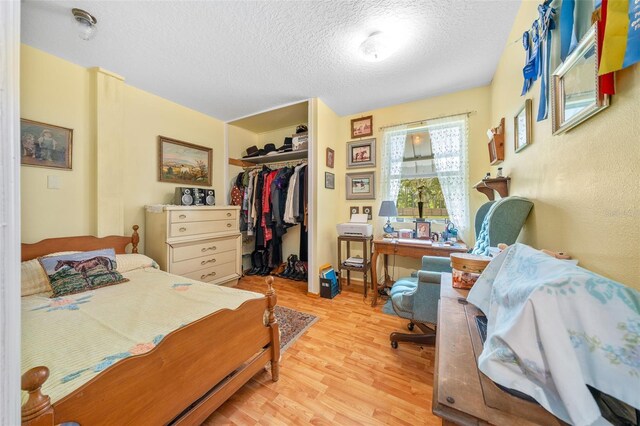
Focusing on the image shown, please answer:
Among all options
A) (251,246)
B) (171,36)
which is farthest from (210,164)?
(171,36)

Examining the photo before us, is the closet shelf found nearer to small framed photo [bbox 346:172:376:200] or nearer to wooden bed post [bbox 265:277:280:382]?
small framed photo [bbox 346:172:376:200]

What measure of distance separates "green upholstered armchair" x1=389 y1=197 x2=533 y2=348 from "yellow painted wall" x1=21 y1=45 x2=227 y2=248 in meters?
2.81

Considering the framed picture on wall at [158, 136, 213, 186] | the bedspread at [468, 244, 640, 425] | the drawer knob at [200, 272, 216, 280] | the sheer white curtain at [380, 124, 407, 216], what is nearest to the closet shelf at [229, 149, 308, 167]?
the framed picture on wall at [158, 136, 213, 186]

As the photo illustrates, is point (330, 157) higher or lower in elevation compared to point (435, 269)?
higher

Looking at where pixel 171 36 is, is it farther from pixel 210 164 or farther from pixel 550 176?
pixel 550 176

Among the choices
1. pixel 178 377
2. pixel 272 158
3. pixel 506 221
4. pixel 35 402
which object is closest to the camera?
pixel 35 402

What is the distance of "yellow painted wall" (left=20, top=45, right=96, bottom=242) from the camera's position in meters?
1.83

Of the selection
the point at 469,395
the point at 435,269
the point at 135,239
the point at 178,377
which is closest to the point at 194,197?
the point at 135,239

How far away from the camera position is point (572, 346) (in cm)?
45

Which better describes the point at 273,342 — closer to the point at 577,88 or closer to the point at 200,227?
the point at 200,227

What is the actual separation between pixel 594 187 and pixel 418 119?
2.24 m

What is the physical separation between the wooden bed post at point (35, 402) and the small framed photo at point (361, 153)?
9.79 feet

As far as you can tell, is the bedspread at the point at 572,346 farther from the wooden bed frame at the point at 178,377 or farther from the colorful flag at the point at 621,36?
the wooden bed frame at the point at 178,377

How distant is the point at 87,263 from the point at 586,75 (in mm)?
3026
